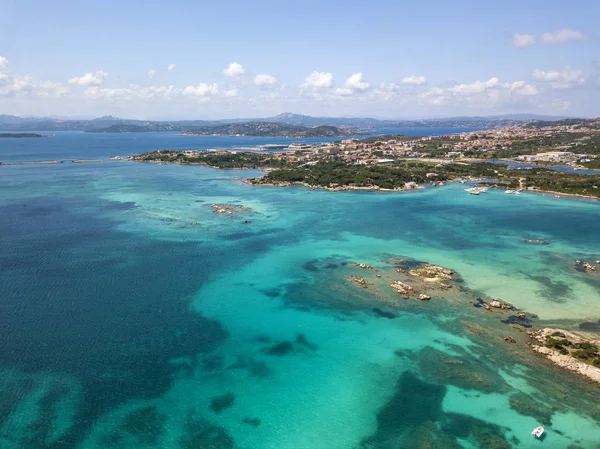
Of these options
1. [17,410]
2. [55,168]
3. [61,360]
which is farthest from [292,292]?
[55,168]

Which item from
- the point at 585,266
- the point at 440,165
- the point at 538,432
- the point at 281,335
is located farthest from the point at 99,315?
the point at 440,165

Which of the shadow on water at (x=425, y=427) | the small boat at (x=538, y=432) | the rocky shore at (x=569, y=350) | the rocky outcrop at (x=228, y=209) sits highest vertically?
the rocky outcrop at (x=228, y=209)

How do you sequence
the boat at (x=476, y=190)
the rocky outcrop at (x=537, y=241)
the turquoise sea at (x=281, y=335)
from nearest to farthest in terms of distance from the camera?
the turquoise sea at (x=281, y=335)
the rocky outcrop at (x=537, y=241)
the boat at (x=476, y=190)

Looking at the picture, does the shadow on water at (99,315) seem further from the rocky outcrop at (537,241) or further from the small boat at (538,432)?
the rocky outcrop at (537,241)

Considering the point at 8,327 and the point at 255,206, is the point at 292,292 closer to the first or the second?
the point at 8,327

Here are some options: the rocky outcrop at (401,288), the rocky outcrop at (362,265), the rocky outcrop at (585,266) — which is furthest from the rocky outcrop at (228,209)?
the rocky outcrop at (585,266)

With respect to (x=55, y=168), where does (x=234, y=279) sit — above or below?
below

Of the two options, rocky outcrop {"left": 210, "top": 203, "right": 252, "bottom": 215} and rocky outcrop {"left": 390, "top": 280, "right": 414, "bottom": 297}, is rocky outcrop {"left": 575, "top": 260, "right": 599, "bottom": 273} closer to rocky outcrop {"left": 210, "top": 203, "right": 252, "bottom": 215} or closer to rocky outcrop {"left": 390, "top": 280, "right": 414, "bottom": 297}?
rocky outcrop {"left": 390, "top": 280, "right": 414, "bottom": 297}

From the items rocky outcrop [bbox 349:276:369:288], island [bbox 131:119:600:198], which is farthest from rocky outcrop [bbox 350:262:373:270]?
island [bbox 131:119:600:198]
